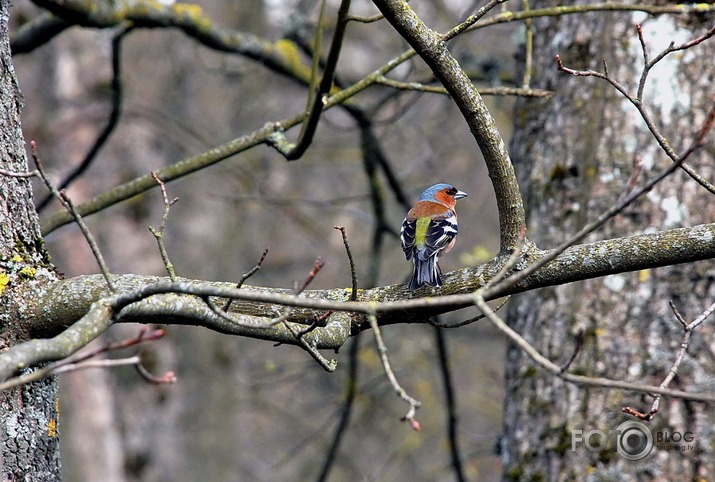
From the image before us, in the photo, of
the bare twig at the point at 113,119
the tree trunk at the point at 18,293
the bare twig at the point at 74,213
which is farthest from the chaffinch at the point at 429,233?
the bare twig at the point at 113,119

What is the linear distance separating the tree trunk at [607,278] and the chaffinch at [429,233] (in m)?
0.55

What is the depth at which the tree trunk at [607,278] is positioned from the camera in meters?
3.87

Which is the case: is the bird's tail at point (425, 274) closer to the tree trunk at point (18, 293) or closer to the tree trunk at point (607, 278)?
the tree trunk at point (607, 278)

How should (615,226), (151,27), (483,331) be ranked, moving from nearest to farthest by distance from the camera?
(615,226) < (151,27) < (483,331)

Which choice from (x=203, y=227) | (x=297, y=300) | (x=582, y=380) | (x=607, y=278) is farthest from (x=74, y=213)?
(x=203, y=227)

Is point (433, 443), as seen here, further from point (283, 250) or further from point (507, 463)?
point (507, 463)

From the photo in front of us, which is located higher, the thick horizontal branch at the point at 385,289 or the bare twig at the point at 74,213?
the bare twig at the point at 74,213

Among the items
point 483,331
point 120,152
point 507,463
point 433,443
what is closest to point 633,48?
point 507,463

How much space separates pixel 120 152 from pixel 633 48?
8.93 meters

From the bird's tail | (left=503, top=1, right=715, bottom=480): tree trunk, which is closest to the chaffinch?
the bird's tail

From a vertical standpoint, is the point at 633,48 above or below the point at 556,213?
above

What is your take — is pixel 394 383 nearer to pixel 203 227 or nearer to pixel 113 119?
pixel 113 119

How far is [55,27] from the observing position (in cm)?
438

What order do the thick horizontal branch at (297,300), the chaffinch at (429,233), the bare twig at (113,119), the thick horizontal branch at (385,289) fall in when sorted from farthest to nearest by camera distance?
the bare twig at (113,119), the chaffinch at (429,233), the thick horizontal branch at (385,289), the thick horizontal branch at (297,300)
